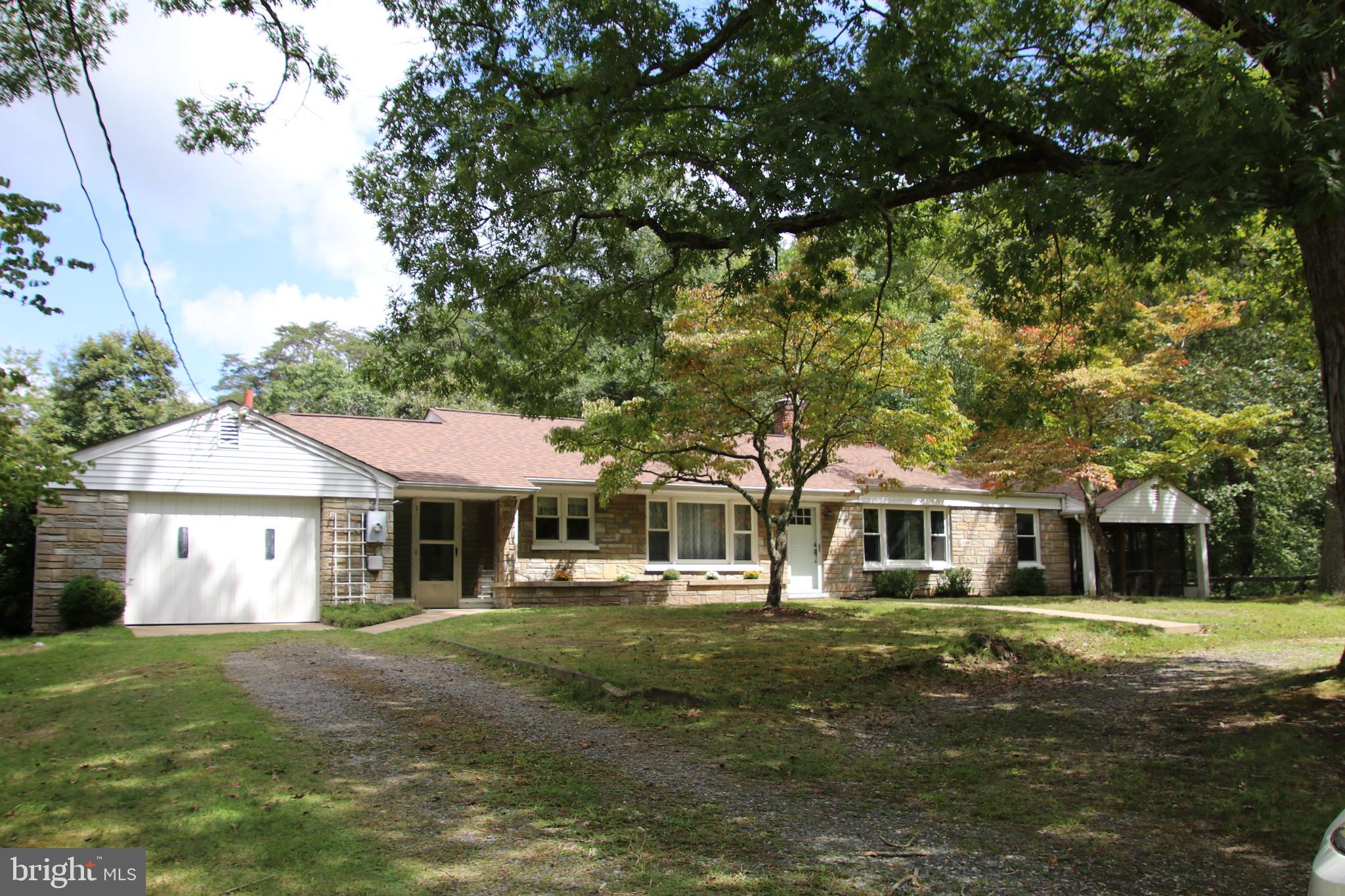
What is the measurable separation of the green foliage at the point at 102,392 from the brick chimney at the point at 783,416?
19043mm

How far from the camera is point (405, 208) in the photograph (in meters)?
10.4

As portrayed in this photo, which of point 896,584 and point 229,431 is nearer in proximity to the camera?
point 229,431

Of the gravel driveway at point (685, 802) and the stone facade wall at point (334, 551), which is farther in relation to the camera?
the stone facade wall at point (334, 551)

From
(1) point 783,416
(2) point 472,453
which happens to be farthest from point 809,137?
(1) point 783,416

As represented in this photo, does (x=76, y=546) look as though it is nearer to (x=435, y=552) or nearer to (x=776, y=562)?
(x=435, y=552)

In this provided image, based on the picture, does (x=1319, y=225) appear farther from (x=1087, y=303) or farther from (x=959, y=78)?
(x=1087, y=303)

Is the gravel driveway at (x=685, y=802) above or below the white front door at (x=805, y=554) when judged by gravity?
below

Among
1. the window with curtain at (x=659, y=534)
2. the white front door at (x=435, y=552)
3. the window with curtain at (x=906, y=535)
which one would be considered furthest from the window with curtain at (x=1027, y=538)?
the white front door at (x=435, y=552)

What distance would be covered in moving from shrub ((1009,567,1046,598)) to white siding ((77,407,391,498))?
54.9ft

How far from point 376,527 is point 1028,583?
1707 cm

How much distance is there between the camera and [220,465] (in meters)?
15.2

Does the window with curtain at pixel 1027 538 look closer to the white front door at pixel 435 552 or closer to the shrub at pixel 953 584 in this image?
the shrub at pixel 953 584

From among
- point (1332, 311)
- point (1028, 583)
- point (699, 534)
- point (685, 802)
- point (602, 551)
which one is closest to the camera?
point (685, 802)

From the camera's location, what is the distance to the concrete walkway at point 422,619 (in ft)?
46.4
